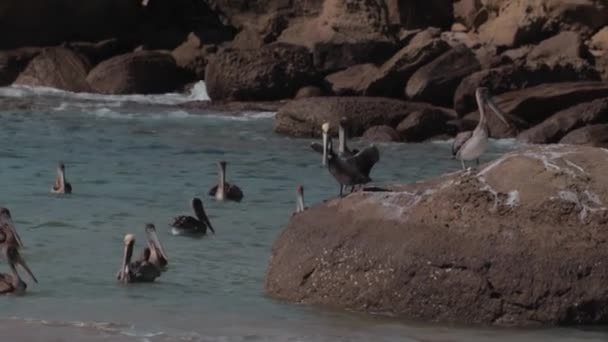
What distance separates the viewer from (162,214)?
15.9 m

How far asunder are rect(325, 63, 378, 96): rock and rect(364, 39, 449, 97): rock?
200mm

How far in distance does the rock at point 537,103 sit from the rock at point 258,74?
14.9 feet

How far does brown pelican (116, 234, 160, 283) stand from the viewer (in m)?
11.7

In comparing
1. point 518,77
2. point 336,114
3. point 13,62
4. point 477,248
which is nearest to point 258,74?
point 336,114

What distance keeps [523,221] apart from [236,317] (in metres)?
1.98

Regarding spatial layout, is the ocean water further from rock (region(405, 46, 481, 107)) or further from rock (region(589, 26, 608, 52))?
rock (region(589, 26, 608, 52))

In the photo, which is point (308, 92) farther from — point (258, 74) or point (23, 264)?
point (23, 264)

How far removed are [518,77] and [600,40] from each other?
422 cm

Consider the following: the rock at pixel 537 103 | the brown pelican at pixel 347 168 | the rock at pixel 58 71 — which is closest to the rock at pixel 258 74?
the rock at pixel 58 71

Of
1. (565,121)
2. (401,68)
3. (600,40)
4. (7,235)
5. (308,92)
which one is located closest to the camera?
(7,235)

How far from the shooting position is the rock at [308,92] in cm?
2866

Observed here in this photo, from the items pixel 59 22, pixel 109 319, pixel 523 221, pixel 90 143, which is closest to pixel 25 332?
pixel 109 319

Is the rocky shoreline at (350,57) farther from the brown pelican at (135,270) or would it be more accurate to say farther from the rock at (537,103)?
the brown pelican at (135,270)

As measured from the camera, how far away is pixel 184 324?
9.95 m
